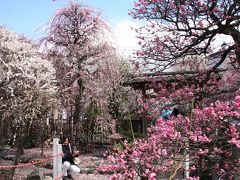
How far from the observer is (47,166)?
10.4 metres

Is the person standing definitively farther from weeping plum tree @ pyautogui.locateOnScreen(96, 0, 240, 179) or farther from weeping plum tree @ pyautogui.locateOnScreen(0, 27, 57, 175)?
weeping plum tree @ pyautogui.locateOnScreen(96, 0, 240, 179)

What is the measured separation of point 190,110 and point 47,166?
6.63 metres

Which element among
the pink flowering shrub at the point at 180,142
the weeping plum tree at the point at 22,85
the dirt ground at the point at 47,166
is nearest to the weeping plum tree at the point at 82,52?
the dirt ground at the point at 47,166

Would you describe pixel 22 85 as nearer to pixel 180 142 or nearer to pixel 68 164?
pixel 68 164

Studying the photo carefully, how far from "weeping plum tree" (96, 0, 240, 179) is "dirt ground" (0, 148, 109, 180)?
287 centimetres

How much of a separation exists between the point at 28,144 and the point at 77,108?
10.9 ft

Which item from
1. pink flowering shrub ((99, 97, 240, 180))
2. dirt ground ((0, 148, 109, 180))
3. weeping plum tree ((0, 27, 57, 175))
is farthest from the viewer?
dirt ground ((0, 148, 109, 180))

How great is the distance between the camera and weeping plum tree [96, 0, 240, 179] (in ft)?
11.6

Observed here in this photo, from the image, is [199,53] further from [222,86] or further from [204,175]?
[204,175]

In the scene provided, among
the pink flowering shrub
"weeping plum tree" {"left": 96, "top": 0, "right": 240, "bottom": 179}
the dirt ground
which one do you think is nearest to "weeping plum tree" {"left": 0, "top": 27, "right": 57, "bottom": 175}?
the dirt ground

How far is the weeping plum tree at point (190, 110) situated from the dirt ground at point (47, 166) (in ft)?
9.42

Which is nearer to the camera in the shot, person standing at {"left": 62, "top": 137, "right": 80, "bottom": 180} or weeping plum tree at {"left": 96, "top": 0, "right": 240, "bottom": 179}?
weeping plum tree at {"left": 96, "top": 0, "right": 240, "bottom": 179}

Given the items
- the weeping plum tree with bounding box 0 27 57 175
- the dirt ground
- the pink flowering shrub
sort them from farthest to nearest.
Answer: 1. the dirt ground
2. the weeping plum tree with bounding box 0 27 57 175
3. the pink flowering shrub

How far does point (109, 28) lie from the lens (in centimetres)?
1237
